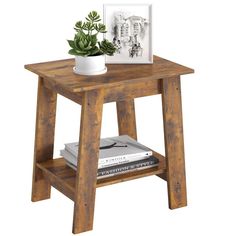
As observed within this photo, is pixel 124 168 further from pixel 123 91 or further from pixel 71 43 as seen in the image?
pixel 71 43

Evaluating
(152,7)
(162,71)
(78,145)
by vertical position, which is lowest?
(78,145)

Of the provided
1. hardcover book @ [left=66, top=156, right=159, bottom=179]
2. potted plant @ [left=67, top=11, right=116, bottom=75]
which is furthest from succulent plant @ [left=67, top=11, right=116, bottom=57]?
hardcover book @ [left=66, top=156, right=159, bottom=179]

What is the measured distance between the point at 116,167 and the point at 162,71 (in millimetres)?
584

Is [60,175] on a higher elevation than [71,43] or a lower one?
lower

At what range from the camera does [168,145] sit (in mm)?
5055

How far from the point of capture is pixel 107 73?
491cm

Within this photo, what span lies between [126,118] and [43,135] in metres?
0.59

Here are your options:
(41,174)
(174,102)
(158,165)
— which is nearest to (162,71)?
(174,102)

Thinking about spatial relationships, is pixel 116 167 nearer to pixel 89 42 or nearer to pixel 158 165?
pixel 158 165

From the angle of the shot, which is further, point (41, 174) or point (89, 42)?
point (41, 174)

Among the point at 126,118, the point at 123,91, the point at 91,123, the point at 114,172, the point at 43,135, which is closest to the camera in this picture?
the point at 91,123

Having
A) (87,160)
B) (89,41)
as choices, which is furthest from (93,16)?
(87,160)

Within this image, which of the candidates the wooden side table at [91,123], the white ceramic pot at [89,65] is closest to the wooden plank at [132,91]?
the wooden side table at [91,123]

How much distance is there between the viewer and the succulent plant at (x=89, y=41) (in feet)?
15.9
